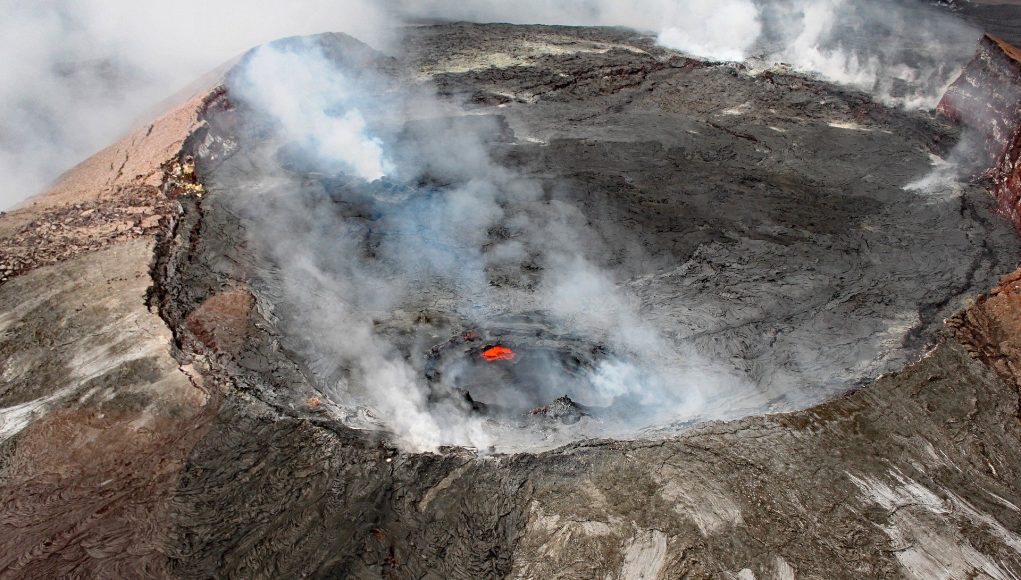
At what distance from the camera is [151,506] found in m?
5.75

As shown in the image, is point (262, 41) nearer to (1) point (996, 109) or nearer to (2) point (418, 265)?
(2) point (418, 265)

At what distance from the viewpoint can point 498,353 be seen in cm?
880

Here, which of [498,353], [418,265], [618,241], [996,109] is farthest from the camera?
[996,109]

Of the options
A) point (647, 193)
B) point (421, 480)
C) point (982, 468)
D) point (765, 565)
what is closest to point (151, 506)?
point (421, 480)

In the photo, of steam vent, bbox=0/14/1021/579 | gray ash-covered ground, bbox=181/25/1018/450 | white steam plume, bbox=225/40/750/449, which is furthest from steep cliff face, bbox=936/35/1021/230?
white steam plume, bbox=225/40/750/449

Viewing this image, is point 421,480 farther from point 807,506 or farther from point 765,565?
point 807,506

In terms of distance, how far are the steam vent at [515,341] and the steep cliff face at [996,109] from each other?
2.9 inches

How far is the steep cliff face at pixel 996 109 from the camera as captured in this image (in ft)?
37.5

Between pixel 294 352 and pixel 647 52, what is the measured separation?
49.3ft

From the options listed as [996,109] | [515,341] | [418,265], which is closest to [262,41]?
[418,265]

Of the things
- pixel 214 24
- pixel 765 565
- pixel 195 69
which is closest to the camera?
pixel 765 565

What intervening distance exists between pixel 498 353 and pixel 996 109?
12246 millimetres

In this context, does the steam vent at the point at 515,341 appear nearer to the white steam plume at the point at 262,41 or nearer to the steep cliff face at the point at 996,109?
the steep cliff face at the point at 996,109

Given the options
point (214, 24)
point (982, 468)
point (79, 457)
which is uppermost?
point (214, 24)
